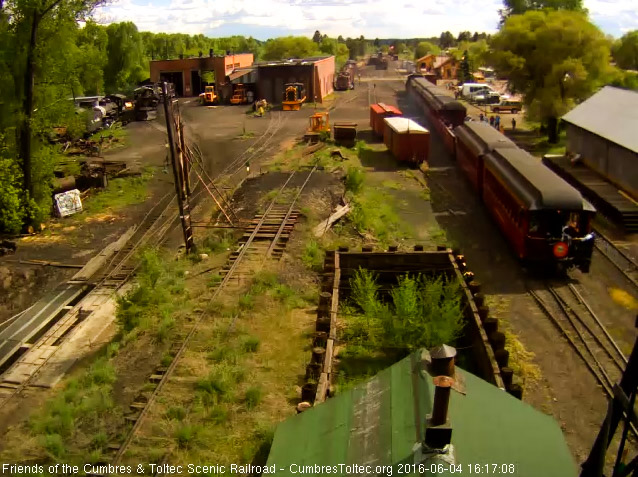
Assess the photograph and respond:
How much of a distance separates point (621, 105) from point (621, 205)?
8.58 meters

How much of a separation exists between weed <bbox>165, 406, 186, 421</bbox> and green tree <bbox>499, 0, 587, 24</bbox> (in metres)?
54.0

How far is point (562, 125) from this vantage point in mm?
38469

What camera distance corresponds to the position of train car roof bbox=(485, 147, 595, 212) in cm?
1502

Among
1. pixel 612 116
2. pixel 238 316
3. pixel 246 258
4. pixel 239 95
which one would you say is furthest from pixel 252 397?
pixel 239 95

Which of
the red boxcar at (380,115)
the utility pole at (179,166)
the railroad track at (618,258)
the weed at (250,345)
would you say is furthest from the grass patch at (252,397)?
the red boxcar at (380,115)

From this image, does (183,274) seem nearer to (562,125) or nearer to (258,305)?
(258,305)

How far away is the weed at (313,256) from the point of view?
15664 mm

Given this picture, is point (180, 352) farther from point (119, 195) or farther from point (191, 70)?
point (191, 70)

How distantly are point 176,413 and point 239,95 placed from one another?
4690 cm

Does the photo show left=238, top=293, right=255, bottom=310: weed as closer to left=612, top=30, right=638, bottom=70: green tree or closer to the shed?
the shed

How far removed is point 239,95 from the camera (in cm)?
5312

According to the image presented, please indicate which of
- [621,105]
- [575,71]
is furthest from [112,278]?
[575,71]

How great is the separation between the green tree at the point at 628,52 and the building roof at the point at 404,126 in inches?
2287

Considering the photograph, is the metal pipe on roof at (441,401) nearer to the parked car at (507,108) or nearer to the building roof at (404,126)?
the building roof at (404,126)
